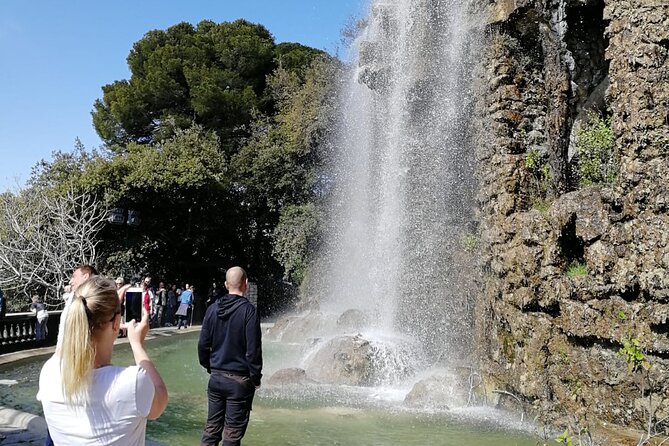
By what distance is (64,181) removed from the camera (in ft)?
84.5

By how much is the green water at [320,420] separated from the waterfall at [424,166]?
451cm

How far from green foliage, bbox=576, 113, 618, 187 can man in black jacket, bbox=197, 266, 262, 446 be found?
8641 millimetres

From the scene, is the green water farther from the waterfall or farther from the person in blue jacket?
the person in blue jacket

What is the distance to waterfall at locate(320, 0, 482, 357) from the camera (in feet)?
48.3

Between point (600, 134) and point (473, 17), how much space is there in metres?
5.01

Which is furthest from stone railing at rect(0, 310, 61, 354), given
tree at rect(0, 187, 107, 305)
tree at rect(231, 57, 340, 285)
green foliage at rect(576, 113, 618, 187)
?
tree at rect(231, 57, 340, 285)

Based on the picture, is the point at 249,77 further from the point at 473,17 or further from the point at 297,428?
the point at 297,428

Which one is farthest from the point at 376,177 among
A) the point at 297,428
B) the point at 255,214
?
the point at 297,428

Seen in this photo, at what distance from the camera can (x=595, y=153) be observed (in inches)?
461

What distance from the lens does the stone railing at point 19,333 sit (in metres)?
13.3

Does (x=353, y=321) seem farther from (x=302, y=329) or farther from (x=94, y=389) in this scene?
(x=94, y=389)

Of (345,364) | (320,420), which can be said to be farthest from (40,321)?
(320,420)

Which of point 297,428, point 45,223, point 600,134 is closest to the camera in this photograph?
point 297,428

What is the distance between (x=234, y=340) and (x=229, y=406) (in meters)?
0.52
